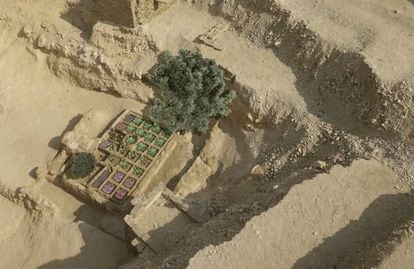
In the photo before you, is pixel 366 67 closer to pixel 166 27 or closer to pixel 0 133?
pixel 166 27

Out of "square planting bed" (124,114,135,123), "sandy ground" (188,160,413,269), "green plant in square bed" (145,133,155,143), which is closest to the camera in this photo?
"sandy ground" (188,160,413,269)

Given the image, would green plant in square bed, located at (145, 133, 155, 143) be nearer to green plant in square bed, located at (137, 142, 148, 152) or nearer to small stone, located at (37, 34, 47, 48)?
green plant in square bed, located at (137, 142, 148, 152)

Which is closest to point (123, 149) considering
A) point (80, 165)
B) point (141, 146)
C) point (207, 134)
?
point (141, 146)

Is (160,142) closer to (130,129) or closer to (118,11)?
(130,129)

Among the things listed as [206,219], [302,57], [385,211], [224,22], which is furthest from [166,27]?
[385,211]

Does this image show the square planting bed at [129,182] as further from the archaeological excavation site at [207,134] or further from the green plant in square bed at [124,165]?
the green plant in square bed at [124,165]

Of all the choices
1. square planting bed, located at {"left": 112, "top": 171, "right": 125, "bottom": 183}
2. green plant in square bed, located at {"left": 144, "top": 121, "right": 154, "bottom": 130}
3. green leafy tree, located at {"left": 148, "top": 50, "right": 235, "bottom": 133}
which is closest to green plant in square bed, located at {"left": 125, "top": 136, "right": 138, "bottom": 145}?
green plant in square bed, located at {"left": 144, "top": 121, "right": 154, "bottom": 130}
